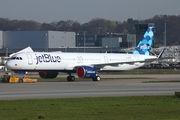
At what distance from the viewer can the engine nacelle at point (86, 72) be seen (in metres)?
58.5

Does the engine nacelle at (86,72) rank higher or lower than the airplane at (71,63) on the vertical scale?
lower

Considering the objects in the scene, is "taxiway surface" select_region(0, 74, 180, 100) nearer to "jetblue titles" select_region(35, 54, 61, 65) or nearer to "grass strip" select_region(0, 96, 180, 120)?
"grass strip" select_region(0, 96, 180, 120)

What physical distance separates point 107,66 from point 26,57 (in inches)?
479

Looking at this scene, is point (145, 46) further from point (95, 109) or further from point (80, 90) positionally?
point (95, 109)

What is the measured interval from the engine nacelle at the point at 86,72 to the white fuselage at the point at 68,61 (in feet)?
5.38

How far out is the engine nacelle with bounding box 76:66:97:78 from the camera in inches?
2304

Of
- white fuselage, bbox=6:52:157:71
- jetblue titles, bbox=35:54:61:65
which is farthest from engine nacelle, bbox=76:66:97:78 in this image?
jetblue titles, bbox=35:54:61:65

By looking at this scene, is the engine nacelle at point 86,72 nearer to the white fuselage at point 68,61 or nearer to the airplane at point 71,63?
the airplane at point 71,63

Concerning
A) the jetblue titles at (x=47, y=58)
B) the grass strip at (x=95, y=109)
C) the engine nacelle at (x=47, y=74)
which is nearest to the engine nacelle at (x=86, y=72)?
the jetblue titles at (x=47, y=58)

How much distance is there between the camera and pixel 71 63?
198 ft

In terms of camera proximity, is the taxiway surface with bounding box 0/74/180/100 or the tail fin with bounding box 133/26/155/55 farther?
the tail fin with bounding box 133/26/155/55

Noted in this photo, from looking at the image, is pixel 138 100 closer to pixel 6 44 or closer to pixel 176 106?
pixel 176 106

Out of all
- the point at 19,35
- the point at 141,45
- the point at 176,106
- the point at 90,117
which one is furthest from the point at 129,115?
the point at 19,35

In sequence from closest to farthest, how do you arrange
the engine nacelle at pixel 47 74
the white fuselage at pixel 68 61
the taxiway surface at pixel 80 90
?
the taxiway surface at pixel 80 90 < the white fuselage at pixel 68 61 < the engine nacelle at pixel 47 74
